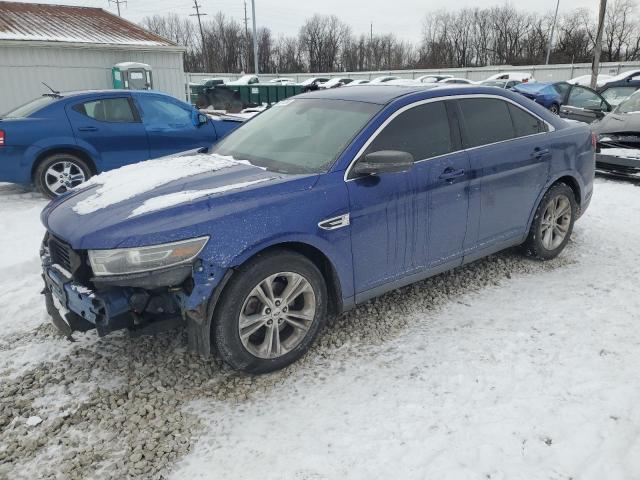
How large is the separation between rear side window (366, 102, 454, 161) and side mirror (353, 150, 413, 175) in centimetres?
17

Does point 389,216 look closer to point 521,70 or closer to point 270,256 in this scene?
point 270,256

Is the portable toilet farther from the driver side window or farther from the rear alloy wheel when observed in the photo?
the driver side window

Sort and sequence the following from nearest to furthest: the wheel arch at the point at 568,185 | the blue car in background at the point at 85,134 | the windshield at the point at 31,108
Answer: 1. the wheel arch at the point at 568,185
2. the blue car in background at the point at 85,134
3. the windshield at the point at 31,108

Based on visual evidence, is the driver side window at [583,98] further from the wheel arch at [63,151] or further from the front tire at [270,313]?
the front tire at [270,313]

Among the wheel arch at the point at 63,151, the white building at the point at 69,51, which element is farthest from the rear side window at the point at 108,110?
the white building at the point at 69,51

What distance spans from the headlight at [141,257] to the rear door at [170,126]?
5.12 metres

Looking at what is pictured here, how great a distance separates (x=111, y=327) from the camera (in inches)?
106

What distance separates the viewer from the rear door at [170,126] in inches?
293

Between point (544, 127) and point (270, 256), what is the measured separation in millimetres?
3006

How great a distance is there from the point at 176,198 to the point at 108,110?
516 cm

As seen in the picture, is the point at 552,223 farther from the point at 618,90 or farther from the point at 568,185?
the point at 618,90

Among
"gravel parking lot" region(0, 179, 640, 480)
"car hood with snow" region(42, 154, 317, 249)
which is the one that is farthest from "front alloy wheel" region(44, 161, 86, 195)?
"car hood with snow" region(42, 154, 317, 249)

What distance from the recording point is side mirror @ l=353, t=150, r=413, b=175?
3114mm

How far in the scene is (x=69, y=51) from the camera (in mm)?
13906
